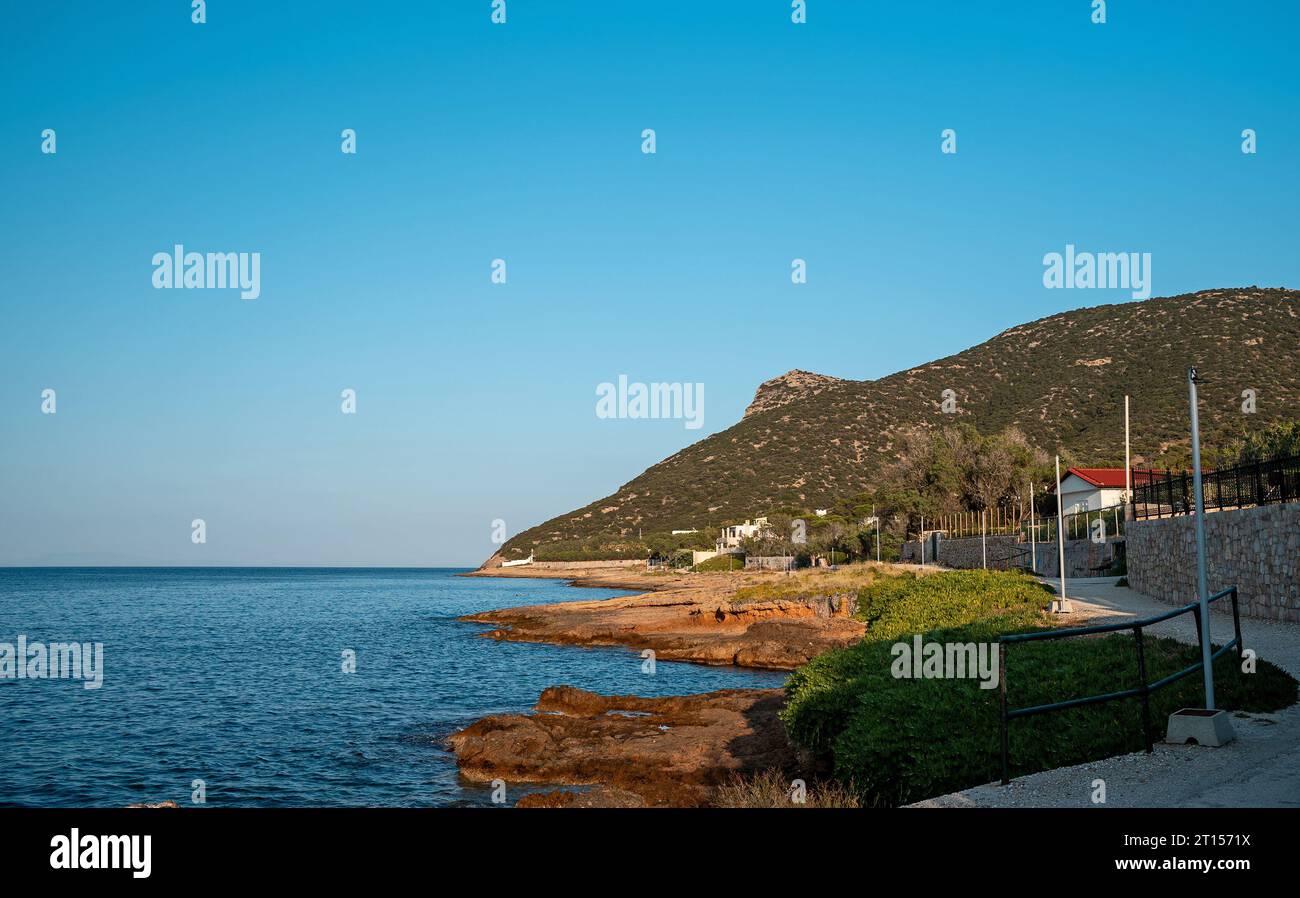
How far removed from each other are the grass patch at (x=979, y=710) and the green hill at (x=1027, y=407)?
162ft

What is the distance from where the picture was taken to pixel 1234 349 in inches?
3194

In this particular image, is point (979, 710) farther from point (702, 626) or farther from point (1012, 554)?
point (1012, 554)

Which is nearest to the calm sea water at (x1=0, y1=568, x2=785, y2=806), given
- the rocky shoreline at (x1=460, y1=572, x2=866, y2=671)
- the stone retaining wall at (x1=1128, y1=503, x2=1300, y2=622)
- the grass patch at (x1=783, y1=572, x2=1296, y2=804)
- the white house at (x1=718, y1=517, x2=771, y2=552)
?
the rocky shoreline at (x1=460, y1=572, x2=866, y2=671)

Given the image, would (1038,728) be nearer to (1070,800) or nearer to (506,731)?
(1070,800)

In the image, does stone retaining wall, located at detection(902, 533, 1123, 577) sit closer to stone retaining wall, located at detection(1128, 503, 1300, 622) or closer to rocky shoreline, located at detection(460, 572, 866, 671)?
rocky shoreline, located at detection(460, 572, 866, 671)

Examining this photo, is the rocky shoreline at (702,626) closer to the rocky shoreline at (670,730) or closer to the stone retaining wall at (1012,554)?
the rocky shoreline at (670,730)

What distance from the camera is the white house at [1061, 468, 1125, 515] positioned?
50.8 m

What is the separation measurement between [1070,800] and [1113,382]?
297 ft

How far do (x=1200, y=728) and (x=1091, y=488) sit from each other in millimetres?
47538

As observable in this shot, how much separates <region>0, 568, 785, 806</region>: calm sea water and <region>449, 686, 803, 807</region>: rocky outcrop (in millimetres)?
1175

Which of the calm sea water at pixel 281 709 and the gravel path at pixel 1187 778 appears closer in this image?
the gravel path at pixel 1187 778

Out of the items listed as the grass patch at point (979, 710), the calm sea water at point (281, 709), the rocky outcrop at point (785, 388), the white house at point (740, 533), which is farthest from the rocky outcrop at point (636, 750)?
the rocky outcrop at point (785, 388)

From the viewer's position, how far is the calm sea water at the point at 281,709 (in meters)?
18.7
